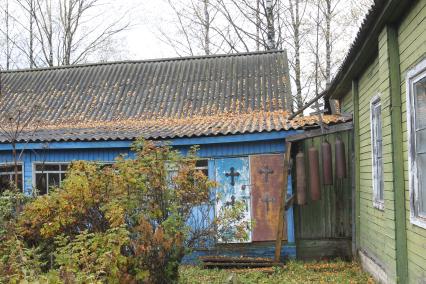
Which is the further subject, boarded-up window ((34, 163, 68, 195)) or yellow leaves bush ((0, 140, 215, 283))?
boarded-up window ((34, 163, 68, 195))

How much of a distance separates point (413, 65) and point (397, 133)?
2.97 ft

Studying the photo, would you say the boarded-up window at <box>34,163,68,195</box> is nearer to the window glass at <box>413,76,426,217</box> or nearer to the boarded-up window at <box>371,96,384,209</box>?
the boarded-up window at <box>371,96,384,209</box>

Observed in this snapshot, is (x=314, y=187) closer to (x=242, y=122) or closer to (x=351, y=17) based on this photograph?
(x=242, y=122)

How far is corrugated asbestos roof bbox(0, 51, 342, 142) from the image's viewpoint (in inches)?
434

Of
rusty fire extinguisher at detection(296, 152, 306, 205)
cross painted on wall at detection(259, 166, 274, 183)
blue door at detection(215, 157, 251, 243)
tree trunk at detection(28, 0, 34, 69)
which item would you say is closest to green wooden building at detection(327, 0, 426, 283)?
rusty fire extinguisher at detection(296, 152, 306, 205)

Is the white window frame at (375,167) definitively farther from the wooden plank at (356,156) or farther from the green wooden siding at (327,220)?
the green wooden siding at (327,220)

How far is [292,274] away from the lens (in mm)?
8578

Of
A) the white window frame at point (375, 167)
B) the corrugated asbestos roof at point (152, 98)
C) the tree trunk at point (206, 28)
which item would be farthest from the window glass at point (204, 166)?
the tree trunk at point (206, 28)

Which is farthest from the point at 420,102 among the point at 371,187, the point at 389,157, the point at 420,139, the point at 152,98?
the point at 152,98

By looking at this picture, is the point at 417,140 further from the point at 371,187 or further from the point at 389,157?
the point at 371,187

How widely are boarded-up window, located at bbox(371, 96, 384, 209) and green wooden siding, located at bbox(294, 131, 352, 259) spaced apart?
2323 mm

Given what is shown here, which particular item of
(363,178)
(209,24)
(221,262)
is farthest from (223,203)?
(209,24)

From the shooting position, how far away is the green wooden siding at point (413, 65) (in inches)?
192

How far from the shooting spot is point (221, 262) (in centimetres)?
936
